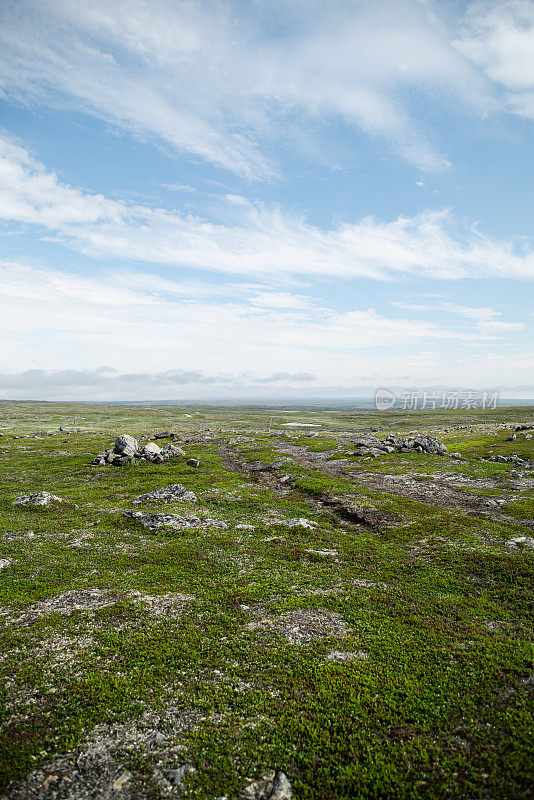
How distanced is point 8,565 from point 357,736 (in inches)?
982

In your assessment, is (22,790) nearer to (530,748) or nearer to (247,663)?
(247,663)

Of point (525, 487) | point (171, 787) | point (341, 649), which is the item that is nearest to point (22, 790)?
point (171, 787)

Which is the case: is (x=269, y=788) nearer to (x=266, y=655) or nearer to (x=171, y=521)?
(x=266, y=655)

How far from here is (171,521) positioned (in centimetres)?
3316

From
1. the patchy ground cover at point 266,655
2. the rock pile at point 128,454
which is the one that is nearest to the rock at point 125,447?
the rock pile at point 128,454

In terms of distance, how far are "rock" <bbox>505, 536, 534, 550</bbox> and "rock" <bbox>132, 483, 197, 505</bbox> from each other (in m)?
32.1

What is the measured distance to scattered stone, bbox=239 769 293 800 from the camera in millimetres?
9562

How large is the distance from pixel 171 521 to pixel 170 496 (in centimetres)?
955

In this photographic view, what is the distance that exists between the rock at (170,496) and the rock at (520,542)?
3206 cm

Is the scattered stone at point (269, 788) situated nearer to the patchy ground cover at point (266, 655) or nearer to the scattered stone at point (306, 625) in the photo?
the patchy ground cover at point (266, 655)

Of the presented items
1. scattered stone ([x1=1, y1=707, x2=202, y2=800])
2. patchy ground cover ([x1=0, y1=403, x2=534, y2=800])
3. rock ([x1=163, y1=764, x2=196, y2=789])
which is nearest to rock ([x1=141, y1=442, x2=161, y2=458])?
patchy ground cover ([x1=0, y1=403, x2=534, y2=800])

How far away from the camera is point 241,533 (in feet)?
104

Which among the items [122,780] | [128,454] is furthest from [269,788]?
[128,454]

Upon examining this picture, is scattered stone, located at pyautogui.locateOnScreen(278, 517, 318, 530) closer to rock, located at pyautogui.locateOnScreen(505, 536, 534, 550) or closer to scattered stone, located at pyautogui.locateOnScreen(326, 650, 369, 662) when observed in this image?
rock, located at pyautogui.locateOnScreen(505, 536, 534, 550)
